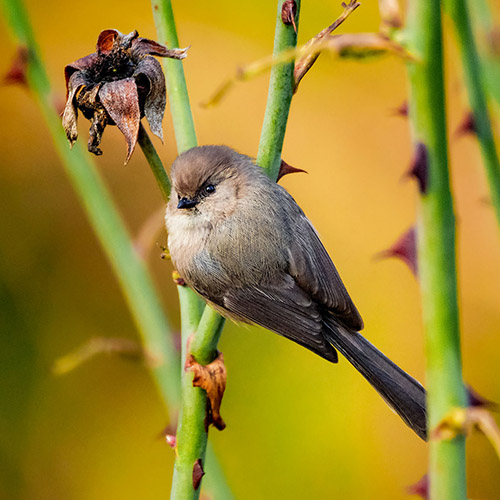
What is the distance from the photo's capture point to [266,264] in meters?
1.56

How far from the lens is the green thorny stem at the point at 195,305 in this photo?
888 millimetres

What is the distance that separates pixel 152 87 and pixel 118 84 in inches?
2.0

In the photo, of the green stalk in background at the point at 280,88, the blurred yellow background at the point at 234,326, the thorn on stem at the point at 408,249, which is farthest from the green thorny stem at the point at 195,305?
the blurred yellow background at the point at 234,326

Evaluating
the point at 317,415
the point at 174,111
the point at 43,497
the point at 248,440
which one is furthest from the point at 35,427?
the point at 174,111

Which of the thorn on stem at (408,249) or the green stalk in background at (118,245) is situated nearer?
the thorn on stem at (408,249)

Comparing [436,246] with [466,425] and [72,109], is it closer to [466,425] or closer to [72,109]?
[466,425]

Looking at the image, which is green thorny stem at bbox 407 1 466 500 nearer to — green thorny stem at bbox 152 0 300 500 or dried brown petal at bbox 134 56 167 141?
green thorny stem at bbox 152 0 300 500

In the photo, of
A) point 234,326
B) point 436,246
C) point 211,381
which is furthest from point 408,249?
point 234,326

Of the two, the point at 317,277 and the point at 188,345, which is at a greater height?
the point at 188,345

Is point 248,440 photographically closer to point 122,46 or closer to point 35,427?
point 35,427

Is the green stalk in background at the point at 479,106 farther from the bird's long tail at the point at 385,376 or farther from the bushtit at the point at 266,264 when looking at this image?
the bushtit at the point at 266,264

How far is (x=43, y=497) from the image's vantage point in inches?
75.3

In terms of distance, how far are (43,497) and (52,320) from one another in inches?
19.0

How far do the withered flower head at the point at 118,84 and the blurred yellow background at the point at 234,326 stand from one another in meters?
0.94
